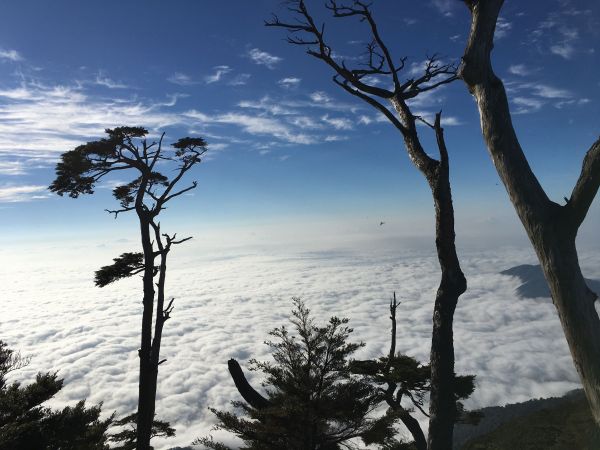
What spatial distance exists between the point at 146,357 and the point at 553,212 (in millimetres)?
11568

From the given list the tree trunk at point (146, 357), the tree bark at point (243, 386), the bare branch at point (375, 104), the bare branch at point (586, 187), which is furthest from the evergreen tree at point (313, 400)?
the bare branch at point (586, 187)

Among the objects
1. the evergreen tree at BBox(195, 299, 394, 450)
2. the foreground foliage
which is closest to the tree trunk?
the foreground foliage

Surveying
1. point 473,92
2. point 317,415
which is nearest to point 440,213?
point 473,92

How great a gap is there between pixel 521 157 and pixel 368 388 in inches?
663

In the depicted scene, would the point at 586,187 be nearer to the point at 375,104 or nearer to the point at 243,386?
the point at 375,104

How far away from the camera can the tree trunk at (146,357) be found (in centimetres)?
1123

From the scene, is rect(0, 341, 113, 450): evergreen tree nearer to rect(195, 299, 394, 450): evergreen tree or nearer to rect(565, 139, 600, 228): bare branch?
rect(195, 299, 394, 450): evergreen tree

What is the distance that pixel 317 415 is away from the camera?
590 inches

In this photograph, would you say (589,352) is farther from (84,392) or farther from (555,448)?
(84,392)

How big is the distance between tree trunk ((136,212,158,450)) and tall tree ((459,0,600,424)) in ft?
35.2

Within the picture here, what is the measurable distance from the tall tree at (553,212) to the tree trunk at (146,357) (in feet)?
35.2

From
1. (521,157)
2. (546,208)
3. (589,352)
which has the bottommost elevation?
(589,352)

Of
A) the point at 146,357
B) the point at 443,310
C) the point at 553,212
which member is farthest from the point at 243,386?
the point at 553,212

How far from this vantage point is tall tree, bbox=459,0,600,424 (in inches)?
103
